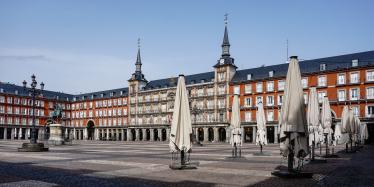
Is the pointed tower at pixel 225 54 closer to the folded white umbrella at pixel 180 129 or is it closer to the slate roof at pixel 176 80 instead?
the slate roof at pixel 176 80

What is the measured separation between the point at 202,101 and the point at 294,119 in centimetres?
5819

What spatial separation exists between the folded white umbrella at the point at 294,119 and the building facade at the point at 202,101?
2575 centimetres

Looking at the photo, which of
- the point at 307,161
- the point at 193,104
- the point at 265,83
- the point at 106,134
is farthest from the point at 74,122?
the point at 307,161

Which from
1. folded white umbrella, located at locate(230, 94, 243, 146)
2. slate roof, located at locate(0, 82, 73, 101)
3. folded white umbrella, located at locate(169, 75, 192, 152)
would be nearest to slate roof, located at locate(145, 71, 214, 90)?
slate roof, located at locate(0, 82, 73, 101)

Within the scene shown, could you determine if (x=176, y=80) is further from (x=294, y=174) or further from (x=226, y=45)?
(x=294, y=174)

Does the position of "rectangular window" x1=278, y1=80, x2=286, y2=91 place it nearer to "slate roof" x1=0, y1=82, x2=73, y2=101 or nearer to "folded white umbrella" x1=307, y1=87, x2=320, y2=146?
"folded white umbrella" x1=307, y1=87, x2=320, y2=146

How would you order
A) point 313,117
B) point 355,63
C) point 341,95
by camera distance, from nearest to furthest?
point 313,117
point 355,63
point 341,95

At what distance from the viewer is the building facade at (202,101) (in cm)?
5053

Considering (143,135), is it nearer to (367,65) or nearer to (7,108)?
(7,108)

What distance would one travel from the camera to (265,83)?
5875cm

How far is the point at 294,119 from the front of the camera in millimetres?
10133

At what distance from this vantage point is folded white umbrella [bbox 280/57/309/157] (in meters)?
10.1

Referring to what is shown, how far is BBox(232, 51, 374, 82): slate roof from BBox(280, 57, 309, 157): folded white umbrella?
44264 mm

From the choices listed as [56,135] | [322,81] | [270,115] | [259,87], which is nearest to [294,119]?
[56,135]
